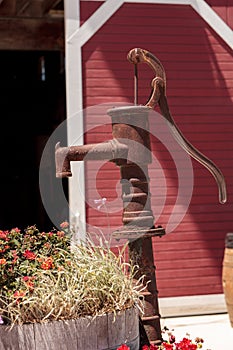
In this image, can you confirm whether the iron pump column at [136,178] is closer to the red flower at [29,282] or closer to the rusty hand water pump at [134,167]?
the rusty hand water pump at [134,167]

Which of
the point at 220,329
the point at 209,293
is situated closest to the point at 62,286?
the point at 220,329

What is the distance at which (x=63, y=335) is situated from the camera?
11.5 ft

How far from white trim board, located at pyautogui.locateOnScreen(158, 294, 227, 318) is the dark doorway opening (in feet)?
19.9

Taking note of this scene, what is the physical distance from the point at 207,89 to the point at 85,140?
56.6 inches

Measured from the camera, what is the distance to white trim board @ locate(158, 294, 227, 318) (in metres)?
8.34

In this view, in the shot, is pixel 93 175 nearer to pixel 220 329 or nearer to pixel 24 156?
pixel 220 329

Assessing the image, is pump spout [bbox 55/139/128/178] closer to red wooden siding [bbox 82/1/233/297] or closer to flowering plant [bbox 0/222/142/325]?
flowering plant [bbox 0/222/142/325]

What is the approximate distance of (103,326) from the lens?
359 cm

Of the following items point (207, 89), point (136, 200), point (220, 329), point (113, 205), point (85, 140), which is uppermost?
point (207, 89)

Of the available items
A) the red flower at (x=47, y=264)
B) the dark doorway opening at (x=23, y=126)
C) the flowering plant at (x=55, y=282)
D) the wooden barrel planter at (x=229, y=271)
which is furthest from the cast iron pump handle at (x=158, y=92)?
the dark doorway opening at (x=23, y=126)

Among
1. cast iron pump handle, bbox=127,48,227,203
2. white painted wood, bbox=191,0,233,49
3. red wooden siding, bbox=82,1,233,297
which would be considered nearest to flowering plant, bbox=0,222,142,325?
cast iron pump handle, bbox=127,48,227,203

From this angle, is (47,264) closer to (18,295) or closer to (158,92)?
(18,295)

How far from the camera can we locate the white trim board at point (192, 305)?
27.4ft

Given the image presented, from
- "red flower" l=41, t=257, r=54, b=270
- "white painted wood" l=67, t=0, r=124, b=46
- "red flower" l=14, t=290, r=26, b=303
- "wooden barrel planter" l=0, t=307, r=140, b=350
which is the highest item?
"white painted wood" l=67, t=0, r=124, b=46
